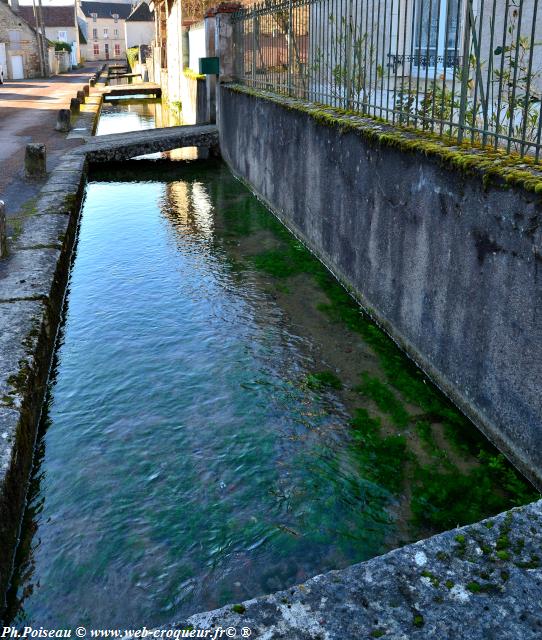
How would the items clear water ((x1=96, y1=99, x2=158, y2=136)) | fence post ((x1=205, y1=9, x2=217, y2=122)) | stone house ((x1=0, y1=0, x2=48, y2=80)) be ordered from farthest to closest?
1. stone house ((x1=0, y1=0, x2=48, y2=80))
2. clear water ((x1=96, y1=99, x2=158, y2=136))
3. fence post ((x1=205, y1=9, x2=217, y2=122))

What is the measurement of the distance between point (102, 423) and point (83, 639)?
177 cm

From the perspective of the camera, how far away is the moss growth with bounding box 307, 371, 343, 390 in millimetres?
4820

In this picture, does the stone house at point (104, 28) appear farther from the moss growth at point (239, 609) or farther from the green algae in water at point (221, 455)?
the moss growth at point (239, 609)

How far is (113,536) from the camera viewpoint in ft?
10.9

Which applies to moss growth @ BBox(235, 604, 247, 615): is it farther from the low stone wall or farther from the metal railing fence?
the metal railing fence

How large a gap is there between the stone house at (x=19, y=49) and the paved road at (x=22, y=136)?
870 inches

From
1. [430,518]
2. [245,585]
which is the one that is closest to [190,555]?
[245,585]

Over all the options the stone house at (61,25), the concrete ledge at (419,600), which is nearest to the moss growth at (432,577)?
the concrete ledge at (419,600)

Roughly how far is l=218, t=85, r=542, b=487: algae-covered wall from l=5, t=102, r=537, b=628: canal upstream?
0.76 feet

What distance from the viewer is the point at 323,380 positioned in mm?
4906

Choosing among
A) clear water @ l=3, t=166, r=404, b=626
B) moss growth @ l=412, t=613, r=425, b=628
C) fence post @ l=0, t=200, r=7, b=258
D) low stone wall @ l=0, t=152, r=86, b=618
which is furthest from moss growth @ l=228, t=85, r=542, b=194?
fence post @ l=0, t=200, r=7, b=258

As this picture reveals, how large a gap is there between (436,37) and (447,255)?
1620 mm

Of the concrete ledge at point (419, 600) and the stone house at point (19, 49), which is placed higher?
the stone house at point (19, 49)

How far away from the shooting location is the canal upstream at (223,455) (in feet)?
10.2
